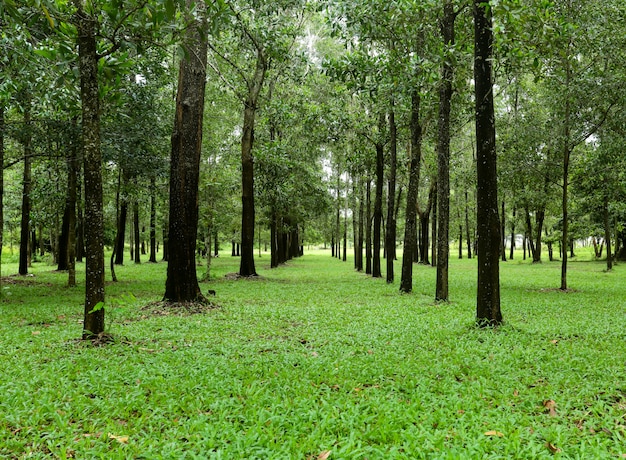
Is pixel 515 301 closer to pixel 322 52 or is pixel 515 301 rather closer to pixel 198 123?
pixel 198 123

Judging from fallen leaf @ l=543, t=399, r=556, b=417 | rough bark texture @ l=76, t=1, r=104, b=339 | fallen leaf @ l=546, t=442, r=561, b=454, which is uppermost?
rough bark texture @ l=76, t=1, r=104, b=339

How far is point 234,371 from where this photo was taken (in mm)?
4434

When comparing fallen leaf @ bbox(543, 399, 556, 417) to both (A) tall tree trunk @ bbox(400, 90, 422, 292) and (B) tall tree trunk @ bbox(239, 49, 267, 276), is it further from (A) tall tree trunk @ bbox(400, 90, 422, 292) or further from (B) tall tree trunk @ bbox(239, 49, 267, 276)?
(B) tall tree trunk @ bbox(239, 49, 267, 276)

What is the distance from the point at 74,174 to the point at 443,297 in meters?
11.7

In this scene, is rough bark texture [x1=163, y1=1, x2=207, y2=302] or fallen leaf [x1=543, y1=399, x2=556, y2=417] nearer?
fallen leaf [x1=543, y1=399, x2=556, y2=417]

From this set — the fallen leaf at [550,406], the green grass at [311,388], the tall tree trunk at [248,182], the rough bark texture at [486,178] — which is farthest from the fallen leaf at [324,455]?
the tall tree trunk at [248,182]

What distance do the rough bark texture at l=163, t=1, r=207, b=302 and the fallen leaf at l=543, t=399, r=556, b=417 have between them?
6830 mm

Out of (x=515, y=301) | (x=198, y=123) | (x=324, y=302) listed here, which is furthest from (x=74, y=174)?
(x=515, y=301)

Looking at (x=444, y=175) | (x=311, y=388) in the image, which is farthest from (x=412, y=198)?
(x=311, y=388)

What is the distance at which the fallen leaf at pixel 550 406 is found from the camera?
11.7ft

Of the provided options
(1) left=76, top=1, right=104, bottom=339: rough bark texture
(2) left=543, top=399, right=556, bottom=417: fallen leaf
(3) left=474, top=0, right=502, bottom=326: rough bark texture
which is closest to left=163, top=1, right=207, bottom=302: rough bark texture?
(1) left=76, top=1, right=104, bottom=339: rough bark texture

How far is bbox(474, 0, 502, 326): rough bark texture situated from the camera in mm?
6410

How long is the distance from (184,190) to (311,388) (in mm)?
5901

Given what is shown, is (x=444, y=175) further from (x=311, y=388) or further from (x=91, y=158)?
(x=91, y=158)
